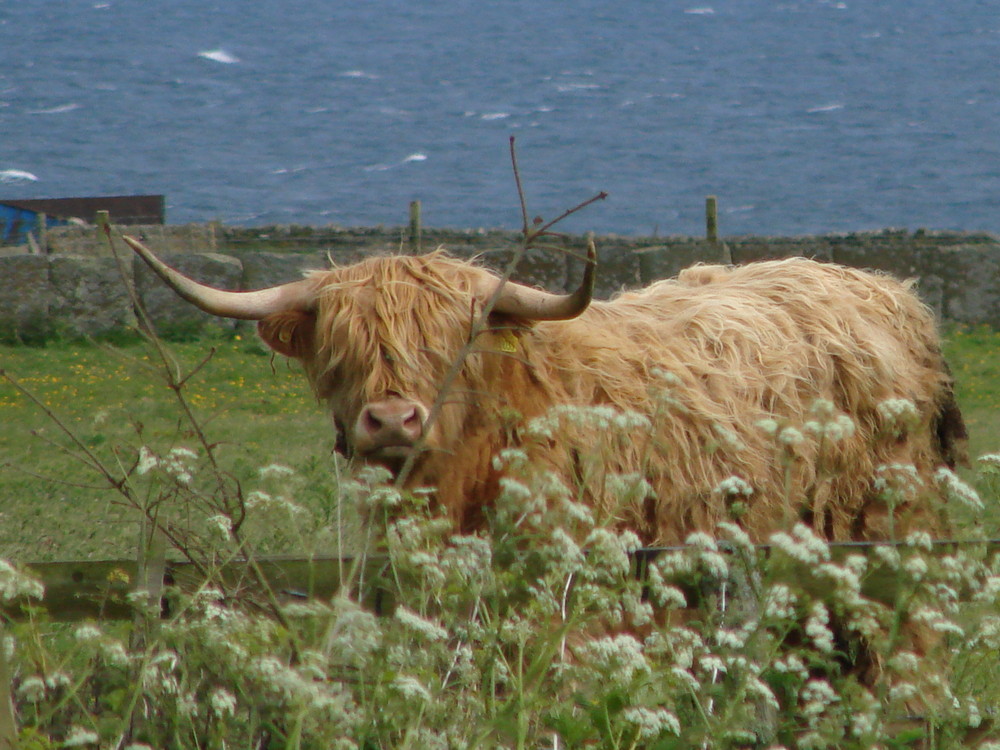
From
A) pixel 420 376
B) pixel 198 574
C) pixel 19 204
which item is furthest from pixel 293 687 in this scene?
pixel 19 204

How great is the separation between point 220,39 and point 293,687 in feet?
419

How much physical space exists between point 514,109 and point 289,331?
9376 centimetres

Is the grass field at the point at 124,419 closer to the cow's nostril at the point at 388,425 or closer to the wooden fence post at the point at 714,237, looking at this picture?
the wooden fence post at the point at 714,237

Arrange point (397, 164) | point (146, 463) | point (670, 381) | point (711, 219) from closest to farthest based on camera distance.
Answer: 1. point (146, 463)
2. point (670, 381)
3. point (711, 219)
4. point (397, 164)

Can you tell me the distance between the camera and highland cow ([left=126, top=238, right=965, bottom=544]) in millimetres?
3787

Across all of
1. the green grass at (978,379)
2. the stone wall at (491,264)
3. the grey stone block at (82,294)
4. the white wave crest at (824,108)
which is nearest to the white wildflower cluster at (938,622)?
the green grass at (978,379)

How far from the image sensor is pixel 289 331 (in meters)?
4.17

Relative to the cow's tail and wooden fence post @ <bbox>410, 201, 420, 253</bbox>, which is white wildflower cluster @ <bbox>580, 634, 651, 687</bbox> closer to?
the cow's tail

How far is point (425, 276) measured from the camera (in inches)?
157

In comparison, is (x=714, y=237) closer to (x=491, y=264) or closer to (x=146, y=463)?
(x=491, y=264)

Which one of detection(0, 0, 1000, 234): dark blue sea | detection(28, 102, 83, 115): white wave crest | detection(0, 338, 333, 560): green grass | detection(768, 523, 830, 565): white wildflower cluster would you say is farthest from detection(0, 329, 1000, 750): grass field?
detection(28, 102, 83, 115): white wave crest

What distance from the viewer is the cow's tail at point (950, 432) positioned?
17.7 feet

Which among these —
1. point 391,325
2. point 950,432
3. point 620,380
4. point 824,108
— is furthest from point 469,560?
point 824,108

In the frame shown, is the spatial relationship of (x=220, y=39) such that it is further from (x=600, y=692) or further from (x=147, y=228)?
(x=600, y=692)
